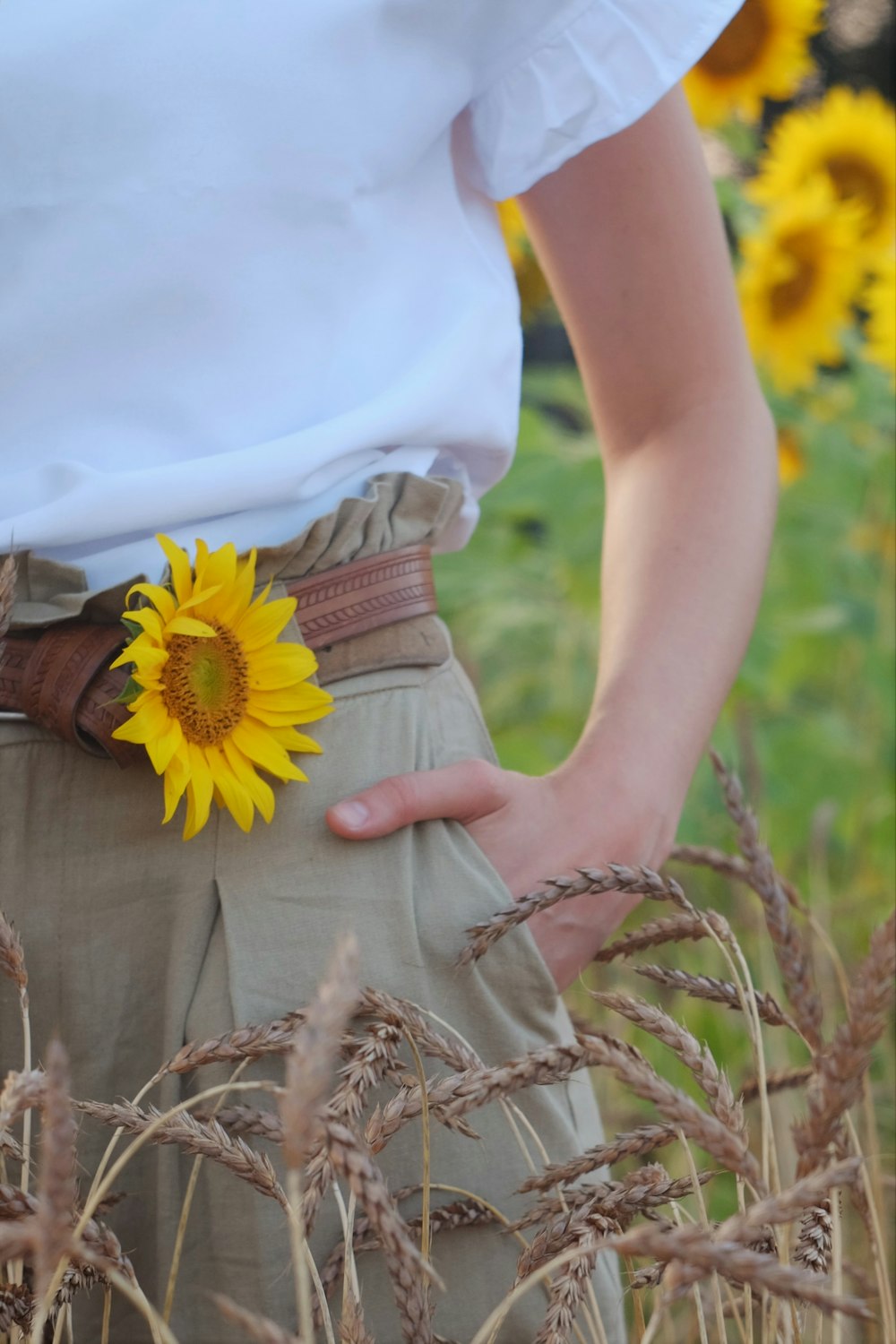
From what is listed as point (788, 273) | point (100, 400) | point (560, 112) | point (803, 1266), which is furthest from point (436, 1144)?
point (788, 273)

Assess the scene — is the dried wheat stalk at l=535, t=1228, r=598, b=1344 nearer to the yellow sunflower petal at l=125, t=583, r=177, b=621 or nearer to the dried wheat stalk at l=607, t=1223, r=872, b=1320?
the dried wheat stalk at l=607, t=1223, r=872, b=1320

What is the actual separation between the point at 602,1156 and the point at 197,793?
348mm

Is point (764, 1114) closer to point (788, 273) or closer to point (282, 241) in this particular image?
point (282, 241)

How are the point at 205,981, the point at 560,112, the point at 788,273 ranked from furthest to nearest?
1. the point at 788,273
2. the point at 560,112
3. the point at 205,981

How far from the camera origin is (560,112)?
3.49 feet

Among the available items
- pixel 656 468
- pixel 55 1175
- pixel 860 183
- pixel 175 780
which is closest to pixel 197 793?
pixel 175 780

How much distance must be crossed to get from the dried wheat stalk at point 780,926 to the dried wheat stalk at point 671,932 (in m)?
0.04

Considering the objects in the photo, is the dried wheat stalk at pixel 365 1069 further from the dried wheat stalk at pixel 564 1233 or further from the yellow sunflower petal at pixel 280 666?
the yellow sunflower petal at pixel 280 666

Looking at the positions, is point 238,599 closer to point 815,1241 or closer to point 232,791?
point 232,791

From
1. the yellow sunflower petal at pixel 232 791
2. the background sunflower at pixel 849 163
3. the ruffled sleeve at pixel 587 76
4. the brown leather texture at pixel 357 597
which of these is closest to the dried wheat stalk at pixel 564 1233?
the yellow sunflower petal at pixel 232 791

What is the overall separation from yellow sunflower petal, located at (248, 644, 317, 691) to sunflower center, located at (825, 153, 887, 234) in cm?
273

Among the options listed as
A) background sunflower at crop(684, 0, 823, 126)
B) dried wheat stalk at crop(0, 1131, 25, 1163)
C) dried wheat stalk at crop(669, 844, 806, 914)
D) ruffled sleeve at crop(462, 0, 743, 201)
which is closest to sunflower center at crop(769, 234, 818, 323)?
background sunflower at crop(684, 0, 823, 126)

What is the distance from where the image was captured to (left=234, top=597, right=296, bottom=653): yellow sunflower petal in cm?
92

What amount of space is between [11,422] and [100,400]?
0.22 ft
